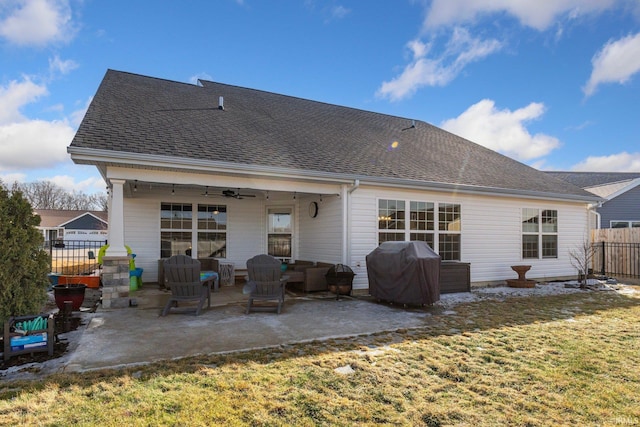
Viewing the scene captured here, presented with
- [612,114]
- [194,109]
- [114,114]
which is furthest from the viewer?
[612,114]

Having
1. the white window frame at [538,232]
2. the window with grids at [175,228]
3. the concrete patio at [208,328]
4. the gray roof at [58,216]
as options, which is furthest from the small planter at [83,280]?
the gray roof at [58,216]

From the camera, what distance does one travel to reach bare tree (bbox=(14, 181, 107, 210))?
5327 cm

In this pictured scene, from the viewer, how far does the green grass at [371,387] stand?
8.63 ft

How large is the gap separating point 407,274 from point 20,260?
5.84 meters

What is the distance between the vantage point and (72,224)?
40.8 meters

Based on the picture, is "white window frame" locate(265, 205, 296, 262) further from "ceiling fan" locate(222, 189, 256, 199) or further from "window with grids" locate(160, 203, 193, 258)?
"window with grids" locate(160, 203, 193, 258)

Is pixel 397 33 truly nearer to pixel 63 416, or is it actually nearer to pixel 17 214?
pixel 17 214

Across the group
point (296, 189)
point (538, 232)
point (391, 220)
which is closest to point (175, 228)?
point (296, 189)

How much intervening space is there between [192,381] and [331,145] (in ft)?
25.0

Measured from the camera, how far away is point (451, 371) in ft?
11.7

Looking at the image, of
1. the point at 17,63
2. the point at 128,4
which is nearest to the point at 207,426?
the point at 128,4

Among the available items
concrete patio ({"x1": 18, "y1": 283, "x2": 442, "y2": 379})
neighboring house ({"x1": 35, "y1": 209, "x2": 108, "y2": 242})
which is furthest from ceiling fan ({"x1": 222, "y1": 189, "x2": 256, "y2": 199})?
neighboring house ({"x1": 35, "y1": 209, "x2": 108, "y2": 242})

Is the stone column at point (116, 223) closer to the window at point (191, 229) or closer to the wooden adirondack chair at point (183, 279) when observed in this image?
the wooden adirondack chair at point (183, 279)

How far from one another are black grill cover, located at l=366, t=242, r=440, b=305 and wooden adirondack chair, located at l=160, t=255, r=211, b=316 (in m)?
3.49
